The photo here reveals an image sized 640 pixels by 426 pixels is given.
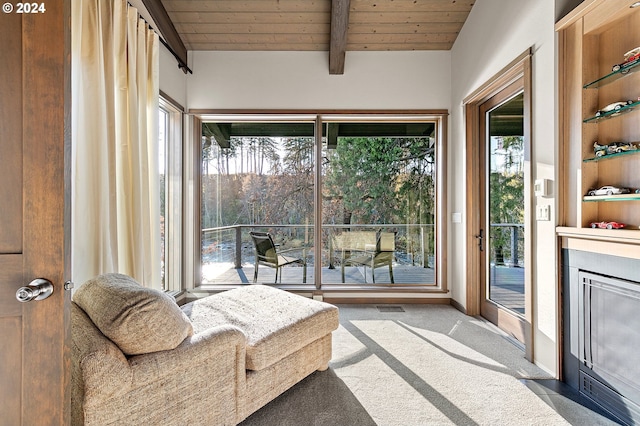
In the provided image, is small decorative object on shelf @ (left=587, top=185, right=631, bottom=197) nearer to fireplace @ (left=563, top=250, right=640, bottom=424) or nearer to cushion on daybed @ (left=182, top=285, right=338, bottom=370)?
fireplace @ (left=563, top=250, right=640, bottom=424)

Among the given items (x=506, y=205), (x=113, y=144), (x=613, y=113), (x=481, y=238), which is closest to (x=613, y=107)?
(x=613, y=113)

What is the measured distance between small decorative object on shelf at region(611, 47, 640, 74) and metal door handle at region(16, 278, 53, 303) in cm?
286

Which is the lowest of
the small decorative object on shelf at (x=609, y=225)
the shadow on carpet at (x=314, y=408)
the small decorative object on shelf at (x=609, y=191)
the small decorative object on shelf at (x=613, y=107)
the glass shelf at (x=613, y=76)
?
the shadow on carpet at (x=314, y=408)

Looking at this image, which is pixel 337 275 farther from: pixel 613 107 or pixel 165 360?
pixel 613 107

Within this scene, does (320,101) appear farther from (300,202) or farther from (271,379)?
(271,379)

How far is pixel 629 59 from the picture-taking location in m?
1.65

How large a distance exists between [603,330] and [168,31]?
4.26 metres

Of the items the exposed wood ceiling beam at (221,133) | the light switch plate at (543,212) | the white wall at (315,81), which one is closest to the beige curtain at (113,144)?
the white wall at (315,81)

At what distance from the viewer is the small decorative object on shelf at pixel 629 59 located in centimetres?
160

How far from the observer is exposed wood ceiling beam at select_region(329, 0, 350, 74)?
286cm

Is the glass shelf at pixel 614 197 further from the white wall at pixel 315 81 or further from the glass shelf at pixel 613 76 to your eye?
the white wall at pixel 315 81

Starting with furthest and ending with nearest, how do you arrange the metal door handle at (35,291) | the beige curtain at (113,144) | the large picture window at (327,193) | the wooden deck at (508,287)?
the large picture window at (327,193) < the wooden deck at (508,287) < the beige curtain at (113,144) < the metal door handle at (35,291)

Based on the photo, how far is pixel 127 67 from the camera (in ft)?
7.48

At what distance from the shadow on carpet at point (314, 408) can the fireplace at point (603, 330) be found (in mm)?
1335
